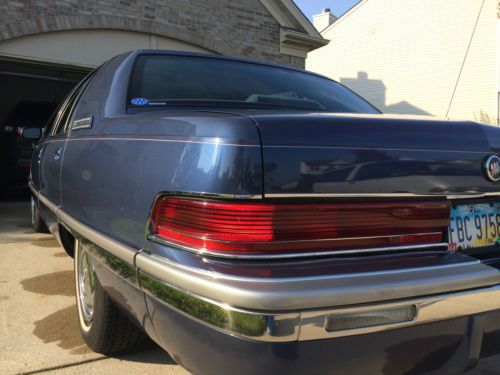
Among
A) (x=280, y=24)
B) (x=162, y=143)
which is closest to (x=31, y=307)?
(x=162, y=143)

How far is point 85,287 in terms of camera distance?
9.05 feet

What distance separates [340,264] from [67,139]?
213 cm

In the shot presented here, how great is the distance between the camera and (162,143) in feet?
5.60

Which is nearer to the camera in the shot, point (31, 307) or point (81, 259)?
point (81, 259)

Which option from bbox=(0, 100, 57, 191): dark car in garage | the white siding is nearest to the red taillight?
bbox=(0, 100, 57, 191): dark car in garage

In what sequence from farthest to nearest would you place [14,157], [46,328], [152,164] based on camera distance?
[14,157] < [46,328] < [152,164]

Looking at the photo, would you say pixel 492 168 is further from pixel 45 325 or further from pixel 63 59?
pixel 63 59

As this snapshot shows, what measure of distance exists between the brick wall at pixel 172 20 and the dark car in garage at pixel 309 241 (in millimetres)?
7141

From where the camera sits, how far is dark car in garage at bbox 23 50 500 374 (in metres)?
1.37

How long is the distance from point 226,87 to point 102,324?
55.0 inches

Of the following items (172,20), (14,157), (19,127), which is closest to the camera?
(14,157)

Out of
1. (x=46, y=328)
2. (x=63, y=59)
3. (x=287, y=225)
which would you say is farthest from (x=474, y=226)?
(x=63, y=59)

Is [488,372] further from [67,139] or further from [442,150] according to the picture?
[67,139]

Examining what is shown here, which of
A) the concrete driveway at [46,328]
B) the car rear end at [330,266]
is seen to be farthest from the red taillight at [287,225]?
the concrete driveway at [46,328]
